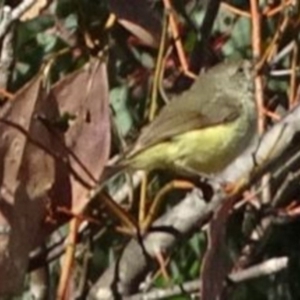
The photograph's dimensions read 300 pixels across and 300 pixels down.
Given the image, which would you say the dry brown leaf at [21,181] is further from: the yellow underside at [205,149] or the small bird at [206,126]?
the yellow underside at [205,149]

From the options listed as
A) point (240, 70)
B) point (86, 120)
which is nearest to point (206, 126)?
point (240, 70)

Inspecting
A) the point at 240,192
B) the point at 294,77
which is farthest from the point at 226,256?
the point at 294,77

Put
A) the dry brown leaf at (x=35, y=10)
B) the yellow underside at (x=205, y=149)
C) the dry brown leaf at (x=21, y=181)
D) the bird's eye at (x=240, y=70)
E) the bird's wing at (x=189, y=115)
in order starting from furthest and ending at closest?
the bird's eye at (x=240, y=70), the yellow underside at (x=205, y=149), the bird's wing at (x=189, y=115), the dry brown leaf at (x=35, y=10), the dry brown leaf at (x=21, y=181)

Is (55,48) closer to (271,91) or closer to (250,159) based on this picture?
(271,91)

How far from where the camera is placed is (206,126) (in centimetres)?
412

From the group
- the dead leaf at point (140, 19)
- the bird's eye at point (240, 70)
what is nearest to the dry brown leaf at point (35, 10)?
the dead leaf at point (140, 19)

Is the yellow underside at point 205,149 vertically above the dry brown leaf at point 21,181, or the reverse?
the dry brown leaf at point 21,181

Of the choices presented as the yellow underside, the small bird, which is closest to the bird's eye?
the small bird

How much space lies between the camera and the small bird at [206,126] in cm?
380

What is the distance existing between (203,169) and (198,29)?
396 mm

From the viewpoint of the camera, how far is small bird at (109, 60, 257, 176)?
12.5 ft

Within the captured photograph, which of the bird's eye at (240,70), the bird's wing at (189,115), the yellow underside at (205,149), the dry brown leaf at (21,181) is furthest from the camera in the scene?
the bird's eye at (240,70)

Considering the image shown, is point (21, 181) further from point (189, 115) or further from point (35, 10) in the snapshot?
point (189, 115)

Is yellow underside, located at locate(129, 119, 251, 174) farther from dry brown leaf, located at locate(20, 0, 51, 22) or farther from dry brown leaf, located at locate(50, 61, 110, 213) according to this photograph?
dry brown leaf, located at locate(50, 61, 110, 213)
